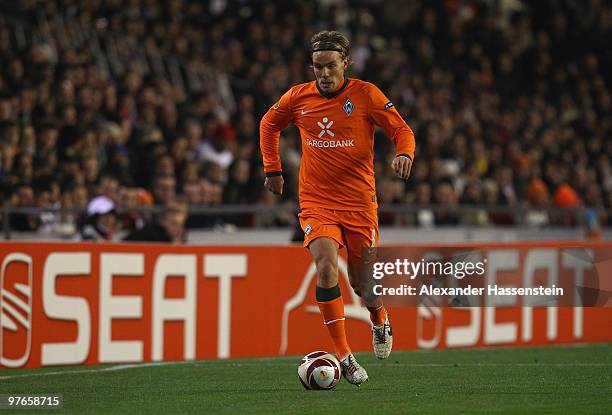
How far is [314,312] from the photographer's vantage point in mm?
13102

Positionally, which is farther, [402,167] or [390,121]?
[390,121]

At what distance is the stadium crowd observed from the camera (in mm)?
Answer: 14406

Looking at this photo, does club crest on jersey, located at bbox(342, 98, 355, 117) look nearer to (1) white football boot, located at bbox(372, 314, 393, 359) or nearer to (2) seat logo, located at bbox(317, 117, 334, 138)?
(2) seat logo, located at bbox(317, 117, 334, 138)

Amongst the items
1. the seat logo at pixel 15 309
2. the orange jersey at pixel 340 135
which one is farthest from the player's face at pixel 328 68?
the seat logo at pixel 15 309

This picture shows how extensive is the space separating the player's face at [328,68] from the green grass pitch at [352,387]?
2.16 meters

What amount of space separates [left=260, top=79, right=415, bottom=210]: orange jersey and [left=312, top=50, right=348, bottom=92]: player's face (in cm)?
10

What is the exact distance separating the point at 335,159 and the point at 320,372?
5.10 feet

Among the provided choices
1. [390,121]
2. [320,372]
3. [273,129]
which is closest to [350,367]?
[320,372]

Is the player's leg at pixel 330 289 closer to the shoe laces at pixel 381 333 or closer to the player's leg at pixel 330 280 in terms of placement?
the player's leg at pixel 330 280

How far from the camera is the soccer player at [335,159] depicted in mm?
8609

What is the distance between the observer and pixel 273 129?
29.8 ft

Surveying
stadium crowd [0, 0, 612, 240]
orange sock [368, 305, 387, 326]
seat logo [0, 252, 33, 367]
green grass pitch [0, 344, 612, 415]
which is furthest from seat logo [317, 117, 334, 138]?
stadium crowd [0, 0, 612, 240]

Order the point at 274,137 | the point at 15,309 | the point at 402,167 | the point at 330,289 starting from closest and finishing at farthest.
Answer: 1. the point at 402,167
2. the point at 330,289
3. the point at 274,137
4. the point at 15,309

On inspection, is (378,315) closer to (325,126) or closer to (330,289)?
(330,289)
